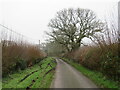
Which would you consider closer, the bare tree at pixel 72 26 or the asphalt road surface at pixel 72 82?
the asphalt road surface at pixel 72 82

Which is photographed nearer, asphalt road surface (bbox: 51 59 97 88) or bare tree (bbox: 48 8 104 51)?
asphalt road surface (bbox: 51 59 97 88)

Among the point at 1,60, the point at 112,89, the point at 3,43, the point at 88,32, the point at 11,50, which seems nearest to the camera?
the point at 112,89

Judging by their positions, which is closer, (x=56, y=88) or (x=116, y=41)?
(x=56, y=88)

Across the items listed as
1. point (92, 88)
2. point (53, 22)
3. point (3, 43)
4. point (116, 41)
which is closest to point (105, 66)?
point (116, 41)

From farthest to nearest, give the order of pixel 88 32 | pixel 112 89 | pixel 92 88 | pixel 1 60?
1. pixel 88 32
2. pixel 1 60
3. pixel 92 88
4. pixel 112 89

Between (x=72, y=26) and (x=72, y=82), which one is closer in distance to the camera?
(x=72, y=82)

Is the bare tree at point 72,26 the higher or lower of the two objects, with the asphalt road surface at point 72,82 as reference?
higher

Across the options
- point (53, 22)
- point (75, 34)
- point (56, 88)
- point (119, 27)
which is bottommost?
point (56, 88)

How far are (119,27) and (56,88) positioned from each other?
17.4 feet

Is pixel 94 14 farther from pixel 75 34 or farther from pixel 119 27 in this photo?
pixel 119 27

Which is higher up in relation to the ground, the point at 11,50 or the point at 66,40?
the point at 66,40

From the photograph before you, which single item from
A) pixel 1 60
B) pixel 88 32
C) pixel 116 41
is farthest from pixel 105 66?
pixel 88 32

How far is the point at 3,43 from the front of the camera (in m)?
10.8

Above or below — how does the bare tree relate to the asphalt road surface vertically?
above
